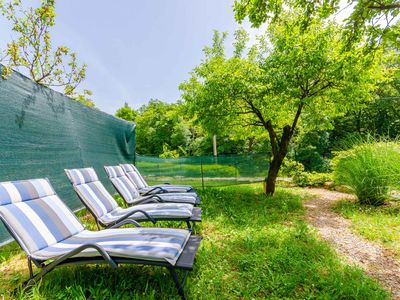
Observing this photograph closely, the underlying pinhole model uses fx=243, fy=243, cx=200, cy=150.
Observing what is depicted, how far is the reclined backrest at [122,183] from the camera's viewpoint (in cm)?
401

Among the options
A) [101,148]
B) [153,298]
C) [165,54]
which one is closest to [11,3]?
[101,148]

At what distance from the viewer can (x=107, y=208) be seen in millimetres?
3279

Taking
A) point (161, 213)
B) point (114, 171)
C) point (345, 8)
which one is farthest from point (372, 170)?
point (114, 171)

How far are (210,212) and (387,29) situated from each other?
3.82 metres

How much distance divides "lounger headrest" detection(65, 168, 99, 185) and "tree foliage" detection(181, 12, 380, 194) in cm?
313

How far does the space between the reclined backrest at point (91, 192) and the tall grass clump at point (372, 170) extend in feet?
16.7

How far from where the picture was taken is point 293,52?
5281 mm

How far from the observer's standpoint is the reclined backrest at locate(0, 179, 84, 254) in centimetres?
195

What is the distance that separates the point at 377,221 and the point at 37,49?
8.02m

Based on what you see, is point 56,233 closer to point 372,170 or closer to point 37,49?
point 37,49

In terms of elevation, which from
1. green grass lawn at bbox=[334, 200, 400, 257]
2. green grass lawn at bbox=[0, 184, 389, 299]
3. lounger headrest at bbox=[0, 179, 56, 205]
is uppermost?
lounger headrest at bbox=[0, 179, 56, 205]

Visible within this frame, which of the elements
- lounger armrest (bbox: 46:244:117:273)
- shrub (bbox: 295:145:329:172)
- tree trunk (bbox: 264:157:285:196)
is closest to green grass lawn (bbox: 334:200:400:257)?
tree trunk (bbox: 264:157:285:196)

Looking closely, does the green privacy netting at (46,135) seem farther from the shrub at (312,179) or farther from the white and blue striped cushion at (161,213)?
the shrub at (312,179)

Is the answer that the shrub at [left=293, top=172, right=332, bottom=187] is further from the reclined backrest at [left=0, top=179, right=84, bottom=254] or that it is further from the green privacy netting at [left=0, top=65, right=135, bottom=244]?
the reclined backrest at [left=0, top=179, right=84, bottom=254]
